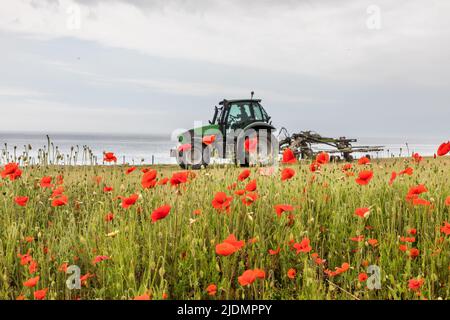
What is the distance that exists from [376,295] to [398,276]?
0.92 ft

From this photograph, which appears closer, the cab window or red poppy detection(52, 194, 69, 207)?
red poppy detection(52, 194, 69, 207)

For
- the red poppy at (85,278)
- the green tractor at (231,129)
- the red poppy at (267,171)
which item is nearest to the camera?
the red poppy at (85,278)

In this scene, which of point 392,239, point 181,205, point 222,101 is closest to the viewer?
point 392,239

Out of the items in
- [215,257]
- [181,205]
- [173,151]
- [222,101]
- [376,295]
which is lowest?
[376,295]

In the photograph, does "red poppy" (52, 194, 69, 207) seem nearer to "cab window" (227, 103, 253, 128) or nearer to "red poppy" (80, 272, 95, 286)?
"red poppy" (80, 272, 95, 286)

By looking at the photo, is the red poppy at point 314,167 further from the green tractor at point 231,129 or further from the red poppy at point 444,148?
the green tractor at point 231,129

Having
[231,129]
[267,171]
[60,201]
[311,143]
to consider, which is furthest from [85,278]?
[311,143]

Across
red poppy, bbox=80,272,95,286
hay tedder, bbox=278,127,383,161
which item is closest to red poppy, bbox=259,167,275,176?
red poppy, bbox=80,272,95,286

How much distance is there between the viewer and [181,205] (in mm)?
4336

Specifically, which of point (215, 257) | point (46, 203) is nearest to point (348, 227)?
point (215, 257)

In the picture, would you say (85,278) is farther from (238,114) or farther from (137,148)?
(137,148)

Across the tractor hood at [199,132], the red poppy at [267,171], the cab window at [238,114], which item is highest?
the cab window at [238,114]

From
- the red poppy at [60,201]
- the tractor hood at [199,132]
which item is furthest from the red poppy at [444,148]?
the tractor hood at [199,132]
